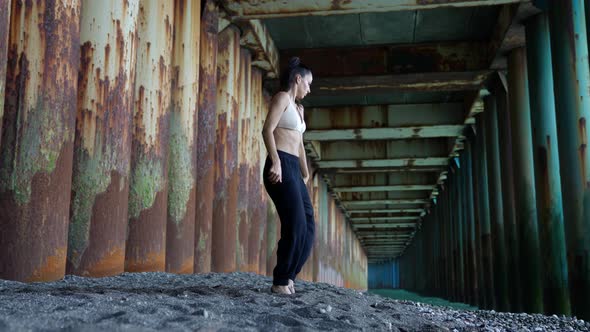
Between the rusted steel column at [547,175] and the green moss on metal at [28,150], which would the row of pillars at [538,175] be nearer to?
the rusted steel column at [547,175]

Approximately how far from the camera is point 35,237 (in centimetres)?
494

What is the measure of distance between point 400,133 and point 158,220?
11.7 meters

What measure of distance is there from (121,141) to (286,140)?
6.13 feet

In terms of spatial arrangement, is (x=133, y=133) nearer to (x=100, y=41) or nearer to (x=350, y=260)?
(x=100, y=41)

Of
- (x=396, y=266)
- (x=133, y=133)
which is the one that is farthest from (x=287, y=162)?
(x=396, y=266)

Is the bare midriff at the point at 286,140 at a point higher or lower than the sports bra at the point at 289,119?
lower

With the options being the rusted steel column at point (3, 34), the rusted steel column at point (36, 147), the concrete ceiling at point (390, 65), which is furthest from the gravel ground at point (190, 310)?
the concrete ceiling at point (390, 65)

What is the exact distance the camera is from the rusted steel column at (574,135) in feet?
25.2

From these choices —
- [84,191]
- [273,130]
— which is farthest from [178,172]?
[273,130]

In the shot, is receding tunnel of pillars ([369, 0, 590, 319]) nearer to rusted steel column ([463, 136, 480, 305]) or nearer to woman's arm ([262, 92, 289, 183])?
rusted steel column ([463, 136, 480, 305])

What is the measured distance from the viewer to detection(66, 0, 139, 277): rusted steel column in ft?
18.9

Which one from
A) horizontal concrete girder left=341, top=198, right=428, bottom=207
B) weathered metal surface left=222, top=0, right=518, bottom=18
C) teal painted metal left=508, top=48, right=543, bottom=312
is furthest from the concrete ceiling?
horizontal concrete girder left=341, top=198, right=428, bottom=207

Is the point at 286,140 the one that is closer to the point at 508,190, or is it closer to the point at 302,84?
the point at 302,84

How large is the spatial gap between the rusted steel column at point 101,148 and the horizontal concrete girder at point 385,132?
36.9 ft
